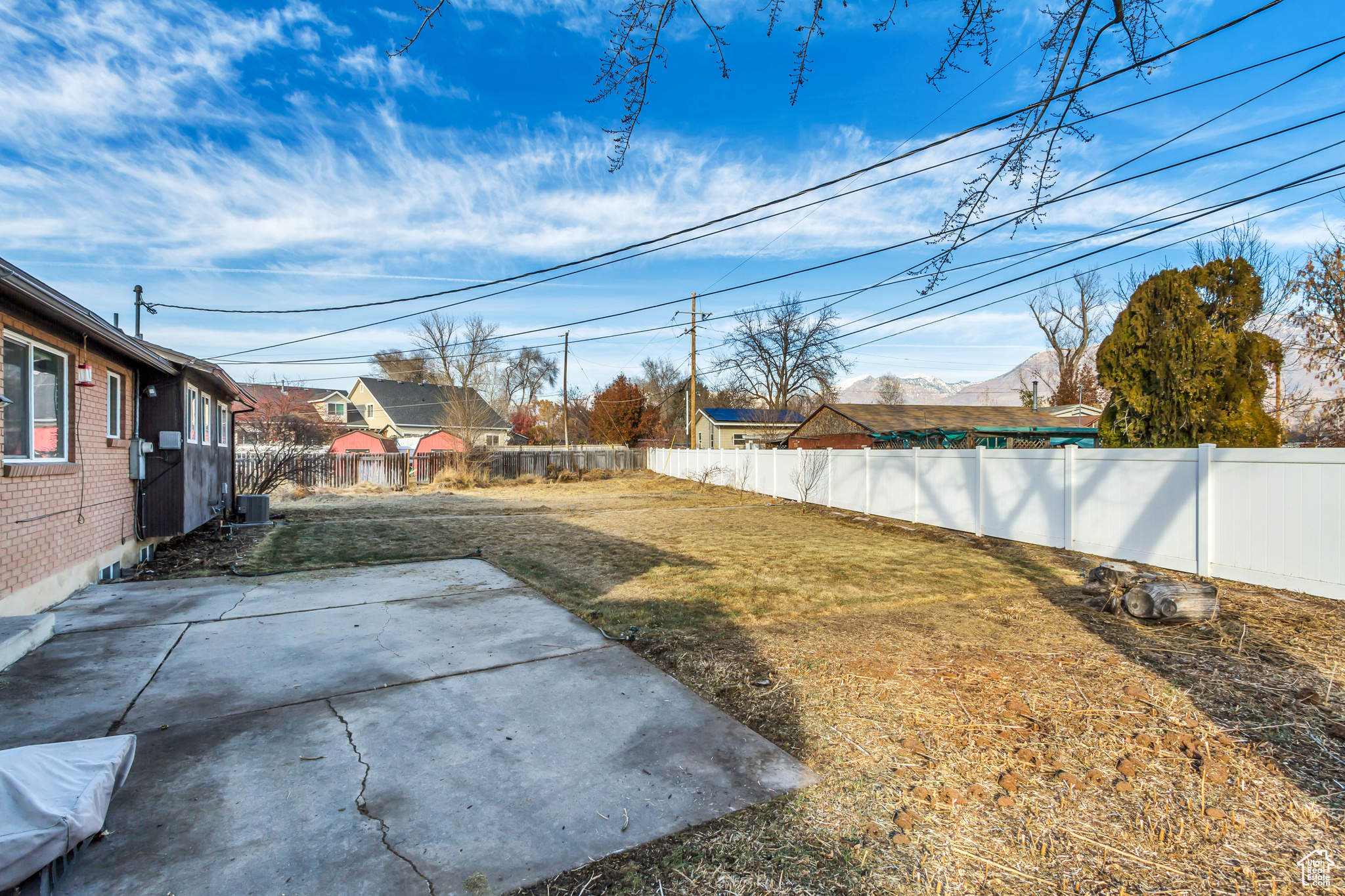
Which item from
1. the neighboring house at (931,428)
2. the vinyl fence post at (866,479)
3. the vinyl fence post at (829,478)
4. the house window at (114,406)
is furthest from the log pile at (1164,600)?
the neighboring house at (931,428)

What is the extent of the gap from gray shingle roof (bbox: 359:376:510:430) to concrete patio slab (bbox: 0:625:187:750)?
1349 inches

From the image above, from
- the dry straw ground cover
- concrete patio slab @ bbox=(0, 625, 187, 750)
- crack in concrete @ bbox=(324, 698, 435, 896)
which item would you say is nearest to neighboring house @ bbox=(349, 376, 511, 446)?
concrete patio slab @ bbox=(0, 625, 187, 750)

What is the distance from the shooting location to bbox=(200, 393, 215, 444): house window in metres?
10.1

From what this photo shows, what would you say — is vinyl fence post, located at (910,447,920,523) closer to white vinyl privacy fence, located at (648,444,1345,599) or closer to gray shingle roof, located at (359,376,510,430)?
white vinyl privacy fence, located at (648,444,1345,599)

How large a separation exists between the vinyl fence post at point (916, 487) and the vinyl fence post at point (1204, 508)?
499cm

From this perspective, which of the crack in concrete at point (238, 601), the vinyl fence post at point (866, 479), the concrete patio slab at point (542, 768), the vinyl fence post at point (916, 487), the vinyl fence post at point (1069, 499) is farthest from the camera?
the vinyl fence post at point (866, 479)

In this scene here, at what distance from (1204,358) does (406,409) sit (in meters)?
40.6

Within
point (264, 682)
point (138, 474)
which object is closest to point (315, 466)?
point (138, 474)

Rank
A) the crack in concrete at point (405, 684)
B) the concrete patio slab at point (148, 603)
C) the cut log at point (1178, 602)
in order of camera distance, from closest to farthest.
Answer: the crack in concrete at point (405, 684) → the cut log at point (1178, 602) → the concrete patio slab at point (148, 603)

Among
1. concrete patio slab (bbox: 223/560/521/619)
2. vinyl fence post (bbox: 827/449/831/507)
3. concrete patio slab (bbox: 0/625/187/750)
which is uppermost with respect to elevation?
vinyl fence post (bbox: 827/449/831/507)

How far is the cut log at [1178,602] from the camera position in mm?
5000

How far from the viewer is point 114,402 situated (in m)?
7.16

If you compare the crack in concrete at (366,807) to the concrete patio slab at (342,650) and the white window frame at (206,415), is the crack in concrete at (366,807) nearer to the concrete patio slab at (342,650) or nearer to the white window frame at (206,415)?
the concrete patio slab at (342,650)

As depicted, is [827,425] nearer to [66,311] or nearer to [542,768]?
[66,311]
